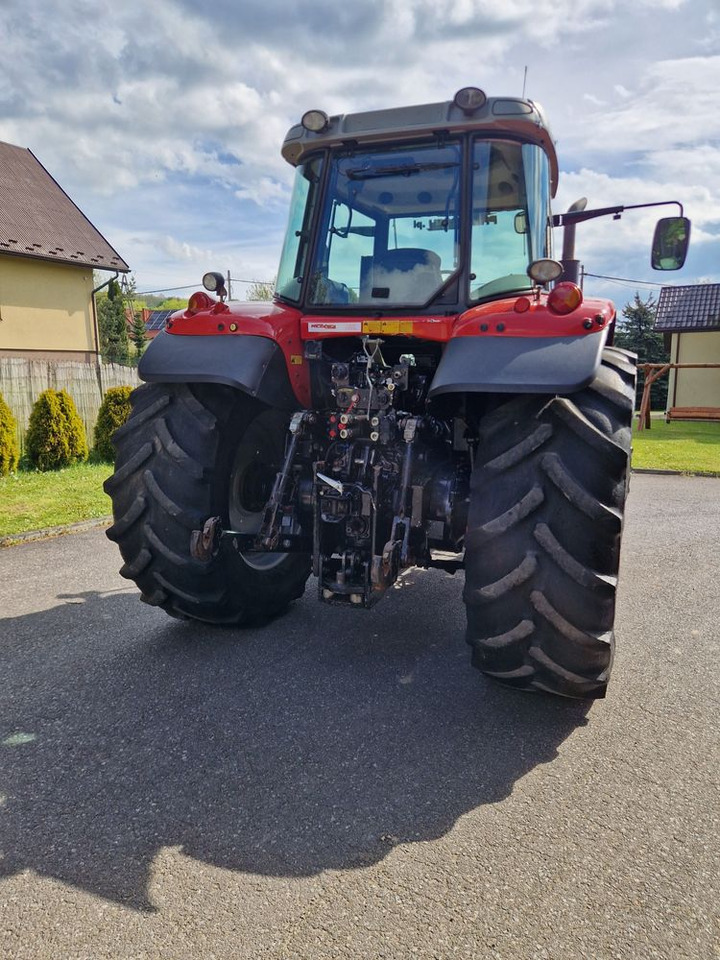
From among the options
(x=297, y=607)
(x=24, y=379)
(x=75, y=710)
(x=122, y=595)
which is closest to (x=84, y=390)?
(x=24, y=379)

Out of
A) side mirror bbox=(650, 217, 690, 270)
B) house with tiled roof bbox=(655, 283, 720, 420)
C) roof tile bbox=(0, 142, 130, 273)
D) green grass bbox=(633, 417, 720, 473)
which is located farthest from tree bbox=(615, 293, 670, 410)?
side mirror bbox=(650, 217, 690, 270)

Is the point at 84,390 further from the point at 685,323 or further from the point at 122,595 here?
the point at 685,323

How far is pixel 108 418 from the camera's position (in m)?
9.97

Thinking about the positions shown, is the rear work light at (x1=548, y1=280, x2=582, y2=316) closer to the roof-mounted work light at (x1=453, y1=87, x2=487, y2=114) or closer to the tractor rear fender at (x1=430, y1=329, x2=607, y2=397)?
the tractor rear fender at (x1=430, y1=329, x2=607, y2=397)

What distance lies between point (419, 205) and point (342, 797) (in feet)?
9.27

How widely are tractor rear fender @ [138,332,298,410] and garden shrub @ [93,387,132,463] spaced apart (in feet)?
23.0

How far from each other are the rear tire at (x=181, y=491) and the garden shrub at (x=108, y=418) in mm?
6791

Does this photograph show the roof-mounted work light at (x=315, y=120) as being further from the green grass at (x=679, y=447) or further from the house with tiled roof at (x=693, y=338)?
the house with tiled roof at (x=693, y=338)

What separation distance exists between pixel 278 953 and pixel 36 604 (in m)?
3.15

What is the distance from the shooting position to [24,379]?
31.3ft

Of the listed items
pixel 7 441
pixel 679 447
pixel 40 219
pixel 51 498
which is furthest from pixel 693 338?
pixel 51 498

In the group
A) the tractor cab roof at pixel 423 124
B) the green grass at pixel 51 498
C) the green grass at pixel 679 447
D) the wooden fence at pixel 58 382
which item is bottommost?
the green grass at pixel 679 447

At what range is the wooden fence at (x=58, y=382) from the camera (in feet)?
30.9

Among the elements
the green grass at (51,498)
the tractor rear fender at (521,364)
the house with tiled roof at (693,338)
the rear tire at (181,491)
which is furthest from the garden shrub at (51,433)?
the house with tiled roof at (693,338)
